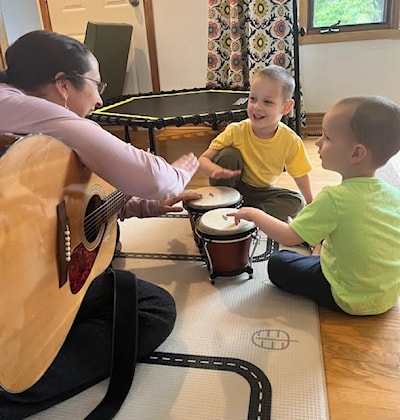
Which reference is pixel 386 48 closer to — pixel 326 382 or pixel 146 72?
pixel 146 72

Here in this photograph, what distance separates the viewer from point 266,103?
5.93 ft

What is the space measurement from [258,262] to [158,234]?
469mm

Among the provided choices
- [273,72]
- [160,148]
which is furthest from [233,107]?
[160,148]

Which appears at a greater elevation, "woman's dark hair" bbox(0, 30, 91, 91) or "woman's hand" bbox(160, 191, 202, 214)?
"woman's dark hair" bbox(0, 30, 91, 91)

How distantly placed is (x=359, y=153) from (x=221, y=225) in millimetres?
469

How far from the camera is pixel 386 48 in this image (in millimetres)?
3176

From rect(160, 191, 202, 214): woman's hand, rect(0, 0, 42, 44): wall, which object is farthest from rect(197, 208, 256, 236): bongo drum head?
rect(0, 0, 42, 44): wall

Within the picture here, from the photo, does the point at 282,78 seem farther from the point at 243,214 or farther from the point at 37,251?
the point at 37,251

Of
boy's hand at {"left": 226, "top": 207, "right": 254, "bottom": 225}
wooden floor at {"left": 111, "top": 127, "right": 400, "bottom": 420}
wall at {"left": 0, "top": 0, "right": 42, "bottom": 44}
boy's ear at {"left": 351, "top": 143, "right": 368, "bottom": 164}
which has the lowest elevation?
wooden floor at {"left": 111, "top": 127, "right": 400, "bottom": 420}

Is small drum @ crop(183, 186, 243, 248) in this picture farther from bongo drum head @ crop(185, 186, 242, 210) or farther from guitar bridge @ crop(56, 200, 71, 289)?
guitar bridge @ crop(56, 200, 71, 289)

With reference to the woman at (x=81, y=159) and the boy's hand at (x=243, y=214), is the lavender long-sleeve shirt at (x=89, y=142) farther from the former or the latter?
the boy's hand at (x=243, y=214)

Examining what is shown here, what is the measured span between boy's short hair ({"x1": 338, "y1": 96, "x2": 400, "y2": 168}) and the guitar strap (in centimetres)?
73

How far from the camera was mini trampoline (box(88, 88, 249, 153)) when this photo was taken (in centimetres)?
234

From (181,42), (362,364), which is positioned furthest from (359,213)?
(181,42)
